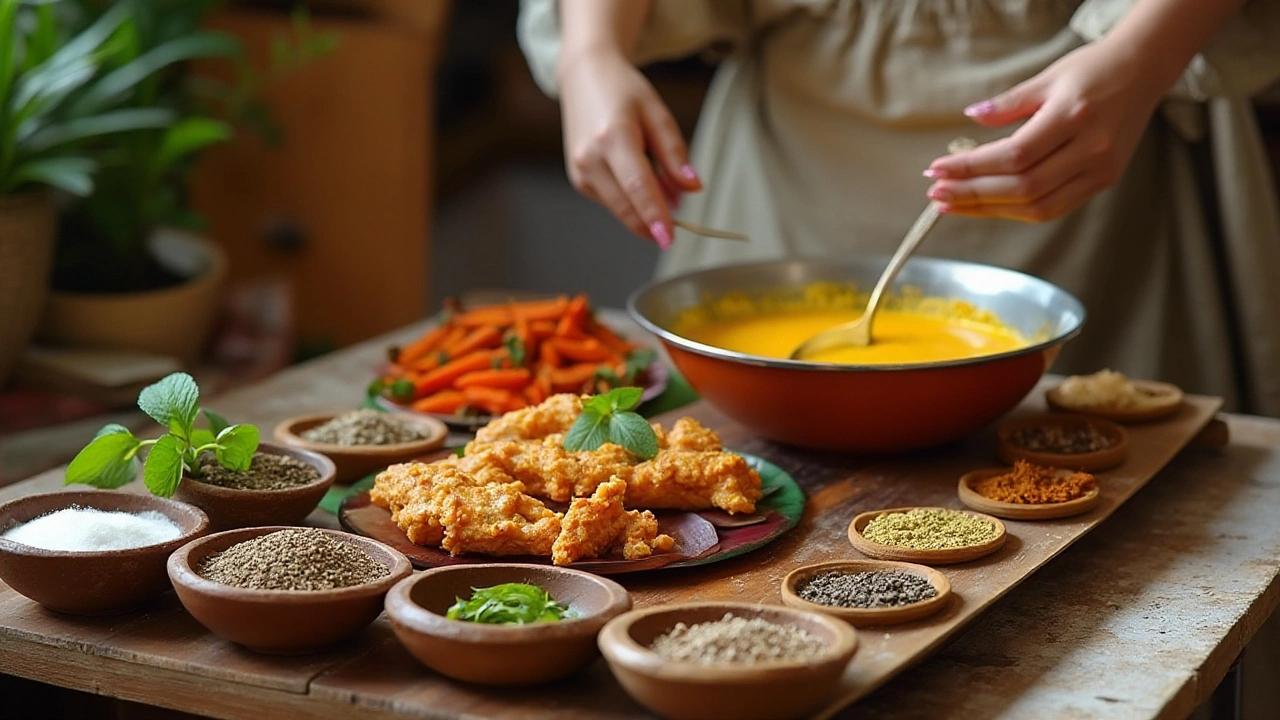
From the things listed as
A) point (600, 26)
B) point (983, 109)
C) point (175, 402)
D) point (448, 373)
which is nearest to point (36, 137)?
point (448, 373)

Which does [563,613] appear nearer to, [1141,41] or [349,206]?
[1141,41]

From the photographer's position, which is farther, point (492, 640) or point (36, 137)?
point (36, 137)

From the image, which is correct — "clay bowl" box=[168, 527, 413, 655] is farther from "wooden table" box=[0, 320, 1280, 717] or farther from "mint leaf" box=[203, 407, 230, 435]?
"mint leaf" box=[203, 407, 230, 435]

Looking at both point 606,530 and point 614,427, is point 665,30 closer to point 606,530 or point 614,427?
point 614,427

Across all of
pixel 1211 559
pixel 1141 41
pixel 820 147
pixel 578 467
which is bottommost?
pixel 1211 559

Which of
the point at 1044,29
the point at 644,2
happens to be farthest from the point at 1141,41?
the point at 644,2

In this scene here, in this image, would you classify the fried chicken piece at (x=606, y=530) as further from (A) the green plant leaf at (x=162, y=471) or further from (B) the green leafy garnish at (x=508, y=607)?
(A) the green plant leaf at (x=162, y=471)

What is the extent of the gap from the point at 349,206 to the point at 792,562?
2.35 m

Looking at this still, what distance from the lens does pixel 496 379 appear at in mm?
2053

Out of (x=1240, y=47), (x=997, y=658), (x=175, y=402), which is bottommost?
(x=997, y=658)

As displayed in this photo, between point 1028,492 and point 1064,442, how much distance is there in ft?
0.70

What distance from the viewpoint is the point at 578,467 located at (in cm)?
158

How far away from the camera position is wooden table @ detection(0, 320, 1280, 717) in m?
1.24

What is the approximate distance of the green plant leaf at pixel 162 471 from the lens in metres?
1.48
